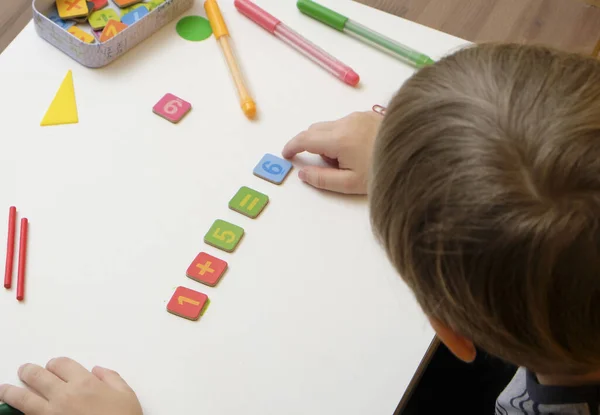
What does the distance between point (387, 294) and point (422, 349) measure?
0.18ft

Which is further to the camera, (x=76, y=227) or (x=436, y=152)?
(x=76, y=227)

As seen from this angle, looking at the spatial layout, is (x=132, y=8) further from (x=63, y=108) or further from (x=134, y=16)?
(x=63, y=108)

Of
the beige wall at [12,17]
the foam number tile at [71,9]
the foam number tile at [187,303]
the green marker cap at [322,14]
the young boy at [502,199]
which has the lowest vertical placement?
the beige wall at [12,17]

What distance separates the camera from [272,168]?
0.64 m

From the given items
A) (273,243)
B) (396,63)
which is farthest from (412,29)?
(273,243)

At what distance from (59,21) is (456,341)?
0.54 meters

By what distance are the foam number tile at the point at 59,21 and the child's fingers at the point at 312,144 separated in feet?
0.93

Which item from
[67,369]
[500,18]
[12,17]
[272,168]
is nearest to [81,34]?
[272,168]

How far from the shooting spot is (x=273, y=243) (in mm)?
593

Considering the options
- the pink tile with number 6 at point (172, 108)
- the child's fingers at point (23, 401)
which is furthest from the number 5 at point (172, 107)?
the child's fingers at point (23, 401)

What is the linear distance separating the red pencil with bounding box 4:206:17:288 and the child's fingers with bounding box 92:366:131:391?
4.3 inches

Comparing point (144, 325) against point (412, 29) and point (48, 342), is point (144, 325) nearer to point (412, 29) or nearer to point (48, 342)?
point (48, 342)

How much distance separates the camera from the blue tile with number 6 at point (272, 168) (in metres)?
0.64

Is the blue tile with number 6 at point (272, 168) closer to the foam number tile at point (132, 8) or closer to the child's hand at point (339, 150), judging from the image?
the child's hand at point (339, 150)
